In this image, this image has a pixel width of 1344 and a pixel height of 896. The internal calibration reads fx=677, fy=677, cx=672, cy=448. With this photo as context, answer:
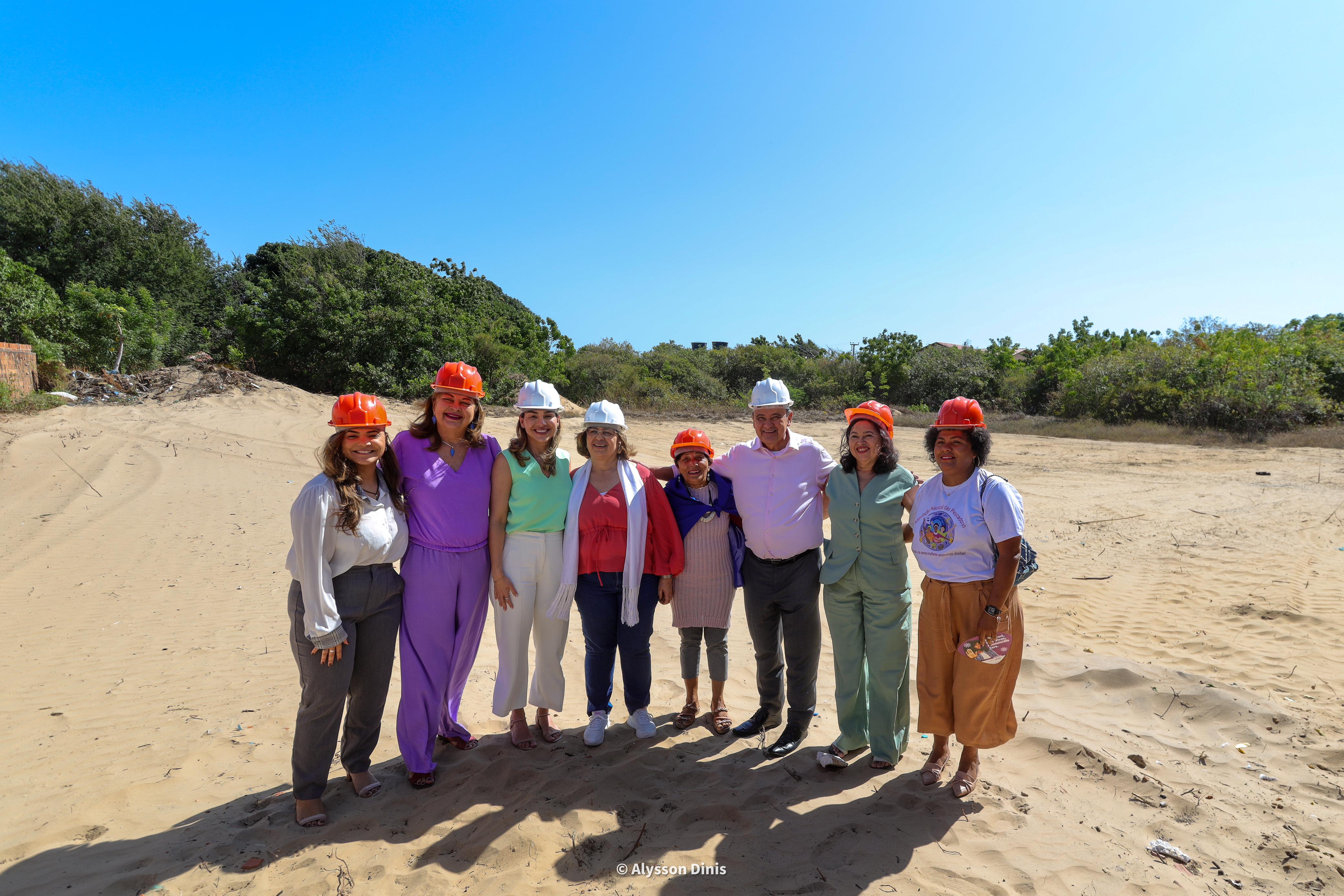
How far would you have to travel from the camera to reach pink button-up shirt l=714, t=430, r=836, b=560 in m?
3.42

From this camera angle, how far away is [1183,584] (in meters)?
6.94

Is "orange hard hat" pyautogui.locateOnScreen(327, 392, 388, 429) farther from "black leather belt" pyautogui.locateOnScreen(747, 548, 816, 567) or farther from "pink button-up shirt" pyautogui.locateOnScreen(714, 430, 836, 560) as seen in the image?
"black leather belt" pyautogui.locateOnScreen(747, 548, 816, 567)

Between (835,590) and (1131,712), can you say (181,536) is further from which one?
(1131,712)

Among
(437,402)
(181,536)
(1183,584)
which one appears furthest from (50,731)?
(1183,584)

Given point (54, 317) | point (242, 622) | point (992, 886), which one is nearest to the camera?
point (992, 886)

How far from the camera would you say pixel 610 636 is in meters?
3.58

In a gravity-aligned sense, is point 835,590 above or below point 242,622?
above

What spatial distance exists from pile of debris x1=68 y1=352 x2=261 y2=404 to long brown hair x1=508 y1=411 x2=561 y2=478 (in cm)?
1492

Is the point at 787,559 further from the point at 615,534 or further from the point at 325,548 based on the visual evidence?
the point at 325,548

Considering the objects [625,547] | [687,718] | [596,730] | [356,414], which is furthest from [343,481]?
[687,718]

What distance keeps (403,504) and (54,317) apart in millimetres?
18853

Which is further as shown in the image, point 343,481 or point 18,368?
point 18,368

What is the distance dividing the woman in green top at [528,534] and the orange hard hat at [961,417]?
1778mm

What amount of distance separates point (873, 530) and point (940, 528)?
32cm
